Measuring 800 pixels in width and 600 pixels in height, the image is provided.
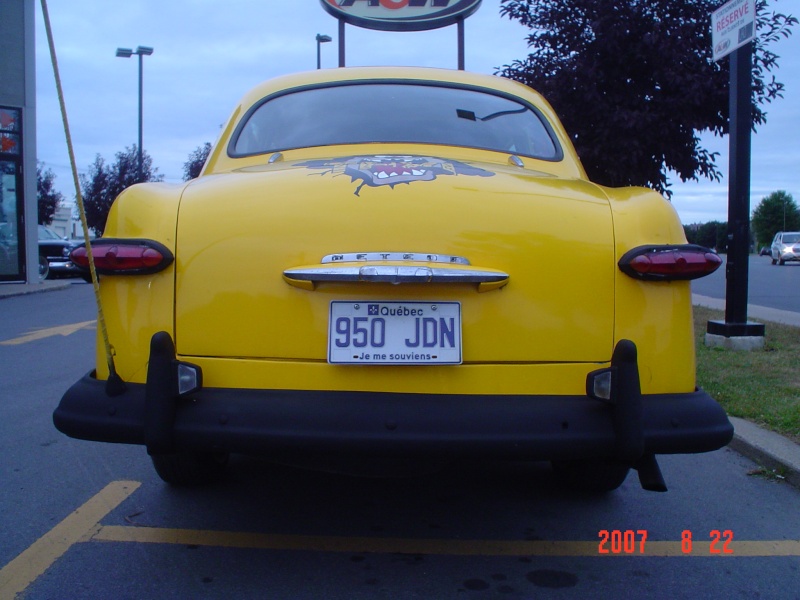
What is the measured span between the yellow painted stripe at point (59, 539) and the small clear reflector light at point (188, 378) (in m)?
0.91

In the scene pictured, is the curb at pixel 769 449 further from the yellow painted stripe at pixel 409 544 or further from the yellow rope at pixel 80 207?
the yellow rope at pixel 80 207

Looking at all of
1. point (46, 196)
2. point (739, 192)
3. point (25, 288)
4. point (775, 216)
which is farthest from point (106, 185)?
point (775, 216)

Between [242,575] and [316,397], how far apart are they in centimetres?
81

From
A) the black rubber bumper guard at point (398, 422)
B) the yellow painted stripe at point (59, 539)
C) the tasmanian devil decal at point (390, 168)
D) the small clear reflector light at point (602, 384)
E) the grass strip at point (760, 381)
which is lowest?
the yellow painted stripe at point (59, 539)

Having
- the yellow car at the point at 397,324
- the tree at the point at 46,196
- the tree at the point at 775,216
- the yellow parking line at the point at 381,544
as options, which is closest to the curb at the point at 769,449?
the yellow parking line at the point at 381,544

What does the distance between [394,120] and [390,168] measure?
3.15 feet

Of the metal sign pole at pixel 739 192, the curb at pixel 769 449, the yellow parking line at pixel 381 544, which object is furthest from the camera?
the metal sign pole at pixel 739 192

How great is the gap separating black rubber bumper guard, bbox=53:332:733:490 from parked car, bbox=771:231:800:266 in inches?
1556

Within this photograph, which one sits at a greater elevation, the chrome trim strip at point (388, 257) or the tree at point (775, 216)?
the tree at point (775, 216)

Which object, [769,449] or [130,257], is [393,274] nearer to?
[130,257]

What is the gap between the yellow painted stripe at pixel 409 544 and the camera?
3.03 metres

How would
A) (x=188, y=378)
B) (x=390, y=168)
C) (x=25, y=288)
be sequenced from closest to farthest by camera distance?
(x=188, y=378) → (x=390, y=168) → (x=25, y=288)

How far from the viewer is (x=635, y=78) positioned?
367 inches

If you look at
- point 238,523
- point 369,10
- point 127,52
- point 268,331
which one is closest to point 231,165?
point 268,331
